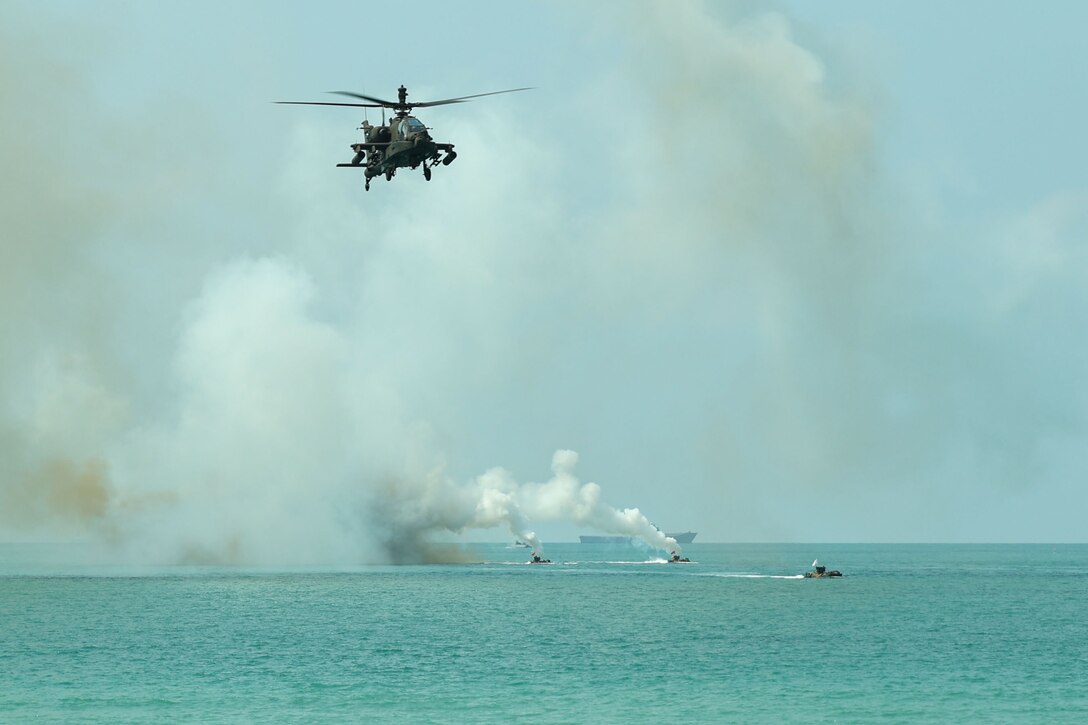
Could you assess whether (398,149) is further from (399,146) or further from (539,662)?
(539,662)

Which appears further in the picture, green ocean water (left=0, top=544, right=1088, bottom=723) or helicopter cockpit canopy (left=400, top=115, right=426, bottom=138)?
helicopter cockpit canopy (left=400, top=115, right=426, bottom=138)

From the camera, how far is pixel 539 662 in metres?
111

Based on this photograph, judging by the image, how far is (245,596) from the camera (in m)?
188

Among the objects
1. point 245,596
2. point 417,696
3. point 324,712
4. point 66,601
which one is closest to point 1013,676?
point 417,696

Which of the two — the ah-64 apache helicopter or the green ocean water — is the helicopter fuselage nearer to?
the ah-64 apache helicopter

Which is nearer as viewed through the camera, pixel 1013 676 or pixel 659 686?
pixel 659 686

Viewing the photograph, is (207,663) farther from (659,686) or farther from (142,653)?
(659,686)

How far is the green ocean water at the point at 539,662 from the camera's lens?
285 feet

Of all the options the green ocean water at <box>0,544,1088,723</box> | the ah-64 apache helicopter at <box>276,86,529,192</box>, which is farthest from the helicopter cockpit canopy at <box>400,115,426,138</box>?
the green ocean water at <box>0,544,1088,723</box>

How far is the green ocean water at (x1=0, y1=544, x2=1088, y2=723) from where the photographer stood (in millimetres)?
86750

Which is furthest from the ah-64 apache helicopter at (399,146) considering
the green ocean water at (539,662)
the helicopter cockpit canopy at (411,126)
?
the green ocean water at (539,662)

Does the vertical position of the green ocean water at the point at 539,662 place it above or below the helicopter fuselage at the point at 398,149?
below

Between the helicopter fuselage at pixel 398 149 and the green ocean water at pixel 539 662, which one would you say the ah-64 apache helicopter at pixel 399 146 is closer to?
the helicopter fuselage at pixel 398 149

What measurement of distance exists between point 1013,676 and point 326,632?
6414 centimetres
